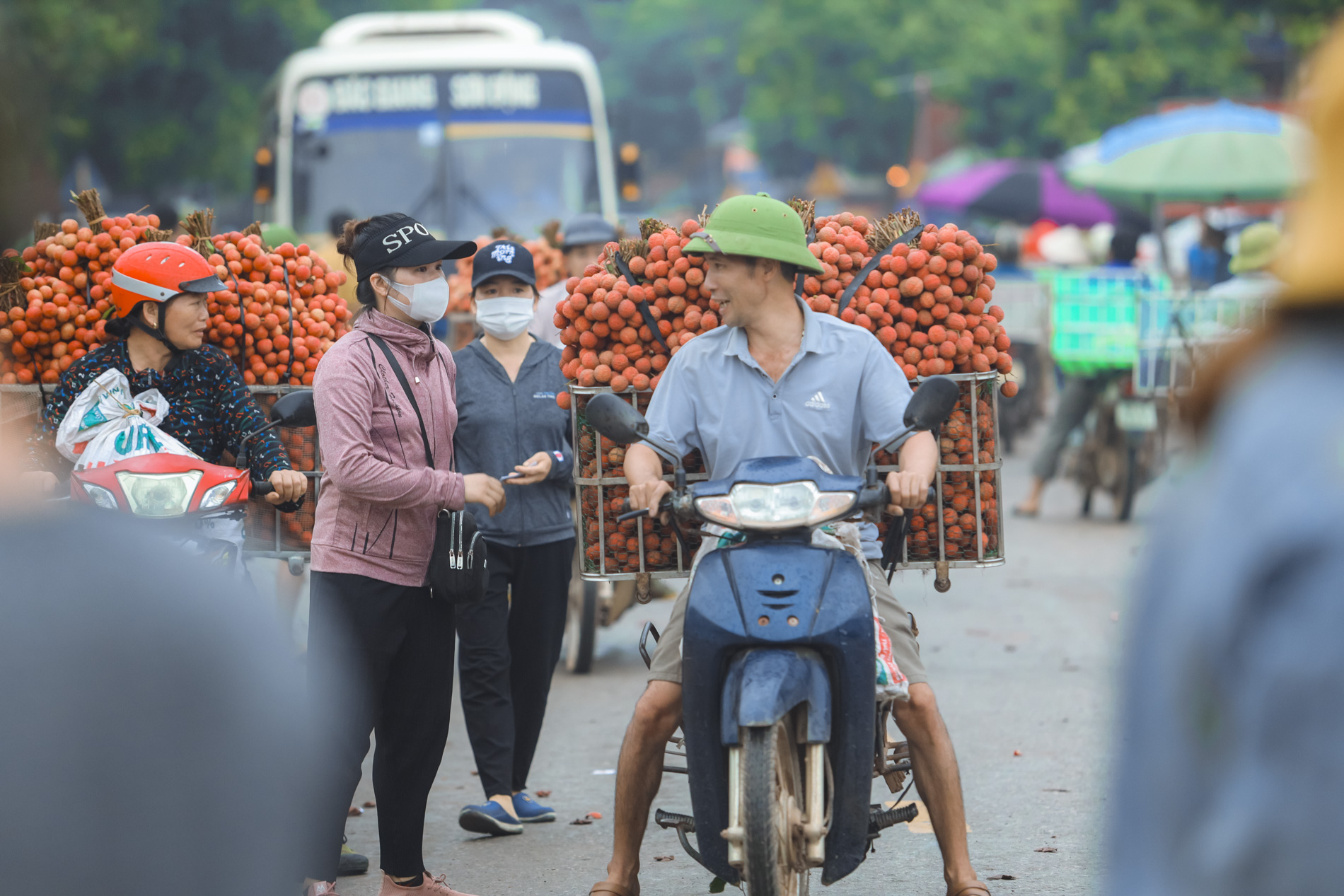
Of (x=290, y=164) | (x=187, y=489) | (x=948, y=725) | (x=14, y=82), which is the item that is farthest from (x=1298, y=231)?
(x=290, y=164)

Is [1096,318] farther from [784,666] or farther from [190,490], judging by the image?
[784,666]

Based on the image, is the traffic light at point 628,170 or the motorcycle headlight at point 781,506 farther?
the traffic light at point 628,170

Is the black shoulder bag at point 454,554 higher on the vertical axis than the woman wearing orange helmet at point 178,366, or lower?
lower

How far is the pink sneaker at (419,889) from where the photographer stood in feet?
16.4

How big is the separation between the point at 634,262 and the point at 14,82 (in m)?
3.95

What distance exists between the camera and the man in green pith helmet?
14.6ft

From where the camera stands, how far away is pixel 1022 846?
18.3 feet

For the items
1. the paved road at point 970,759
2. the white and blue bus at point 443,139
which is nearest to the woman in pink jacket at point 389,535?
the paved road at point 970,759

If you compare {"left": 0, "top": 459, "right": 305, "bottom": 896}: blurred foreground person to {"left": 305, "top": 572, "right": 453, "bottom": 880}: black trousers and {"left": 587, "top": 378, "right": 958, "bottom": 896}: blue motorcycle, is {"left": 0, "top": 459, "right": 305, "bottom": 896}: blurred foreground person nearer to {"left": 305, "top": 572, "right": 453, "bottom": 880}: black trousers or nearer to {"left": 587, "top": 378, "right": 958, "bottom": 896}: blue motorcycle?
{"left": 587, "top": 378, "right": 958, "bottom": 896}: blue motorcycle

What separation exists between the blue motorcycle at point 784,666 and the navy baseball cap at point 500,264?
235 cm

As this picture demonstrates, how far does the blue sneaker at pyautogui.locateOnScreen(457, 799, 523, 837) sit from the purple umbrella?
20.6 meters

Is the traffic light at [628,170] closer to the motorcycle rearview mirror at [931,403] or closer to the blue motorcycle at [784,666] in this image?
the motorcycle rearview mirror at [931,403]

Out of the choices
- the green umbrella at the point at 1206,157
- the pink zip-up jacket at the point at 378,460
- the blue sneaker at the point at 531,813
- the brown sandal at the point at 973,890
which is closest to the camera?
the brown sandal at the point at 973,890

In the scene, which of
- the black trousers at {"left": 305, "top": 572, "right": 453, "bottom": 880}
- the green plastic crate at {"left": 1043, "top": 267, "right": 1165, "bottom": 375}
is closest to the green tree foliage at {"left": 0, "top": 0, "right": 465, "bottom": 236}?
the green plastic crate at {"left": 1043, "top": 267, "right": 1165, "bottom": 375}
